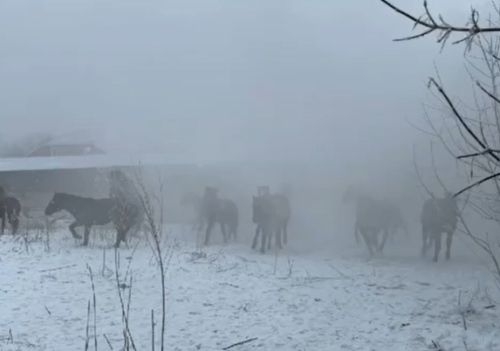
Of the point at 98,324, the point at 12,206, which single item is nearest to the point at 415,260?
the point at 98,324

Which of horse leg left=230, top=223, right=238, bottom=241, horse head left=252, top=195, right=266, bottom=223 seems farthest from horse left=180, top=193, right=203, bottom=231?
horse head left=252, top=195, right=266, bottom=223

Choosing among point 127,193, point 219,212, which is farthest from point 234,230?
point 127,193

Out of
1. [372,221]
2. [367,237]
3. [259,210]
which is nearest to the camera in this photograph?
[367,237]

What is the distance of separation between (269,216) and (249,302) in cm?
642

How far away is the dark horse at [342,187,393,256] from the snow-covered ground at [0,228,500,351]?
186 centimetres

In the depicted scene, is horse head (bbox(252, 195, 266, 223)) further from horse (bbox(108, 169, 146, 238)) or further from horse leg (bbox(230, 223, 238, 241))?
horse (bbox(108, 169, 146, 238))

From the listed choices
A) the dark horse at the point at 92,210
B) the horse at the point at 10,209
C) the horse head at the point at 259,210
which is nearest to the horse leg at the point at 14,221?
the horse at the point at 10,209

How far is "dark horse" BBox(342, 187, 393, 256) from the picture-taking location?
46.6 ft

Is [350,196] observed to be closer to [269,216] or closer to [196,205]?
[269,216]

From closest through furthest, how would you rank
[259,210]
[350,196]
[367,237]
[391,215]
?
[367,237]
[259,210]
[391,215]
[350,196]

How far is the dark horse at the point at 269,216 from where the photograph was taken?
14.6 meters

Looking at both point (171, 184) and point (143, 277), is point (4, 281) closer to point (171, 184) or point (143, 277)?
point (143, 277)

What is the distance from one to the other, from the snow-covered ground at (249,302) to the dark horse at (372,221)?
1862 mm

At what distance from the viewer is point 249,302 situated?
829cm
